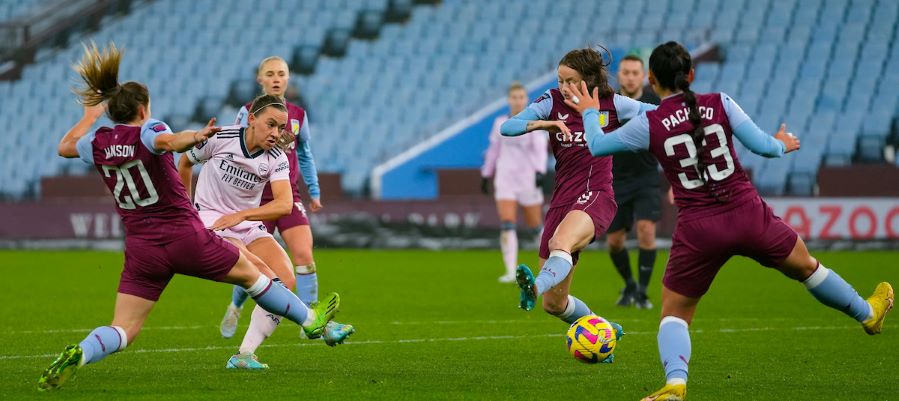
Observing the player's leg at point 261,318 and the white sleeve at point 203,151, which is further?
the white sleeve at point 203,151

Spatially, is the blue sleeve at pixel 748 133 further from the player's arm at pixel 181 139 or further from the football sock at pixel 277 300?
the football sock at pixel 277 300

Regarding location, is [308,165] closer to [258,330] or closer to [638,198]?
[258,330]

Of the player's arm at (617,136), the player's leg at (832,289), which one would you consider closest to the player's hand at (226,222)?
the player's arm at (617,136)

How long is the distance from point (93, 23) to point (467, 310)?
23.8 meters

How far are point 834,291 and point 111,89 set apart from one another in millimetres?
3929

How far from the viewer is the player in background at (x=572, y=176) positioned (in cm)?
790

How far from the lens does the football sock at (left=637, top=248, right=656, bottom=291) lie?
12.4 metres

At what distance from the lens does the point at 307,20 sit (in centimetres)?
3172

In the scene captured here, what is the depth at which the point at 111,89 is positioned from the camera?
688 cm

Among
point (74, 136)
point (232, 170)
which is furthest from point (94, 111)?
point (232, 170)

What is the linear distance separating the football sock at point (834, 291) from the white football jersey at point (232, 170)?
10.4 feet

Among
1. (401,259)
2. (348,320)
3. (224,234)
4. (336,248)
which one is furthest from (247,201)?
(336,248)

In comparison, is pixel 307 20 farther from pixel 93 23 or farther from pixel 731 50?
pixel 731 50

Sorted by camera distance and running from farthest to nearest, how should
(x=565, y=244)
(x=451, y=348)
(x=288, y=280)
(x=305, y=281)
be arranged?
(x=305, y=281) → (x=451, y=348) → (x=288, y=280) → (x=565, y=244)
